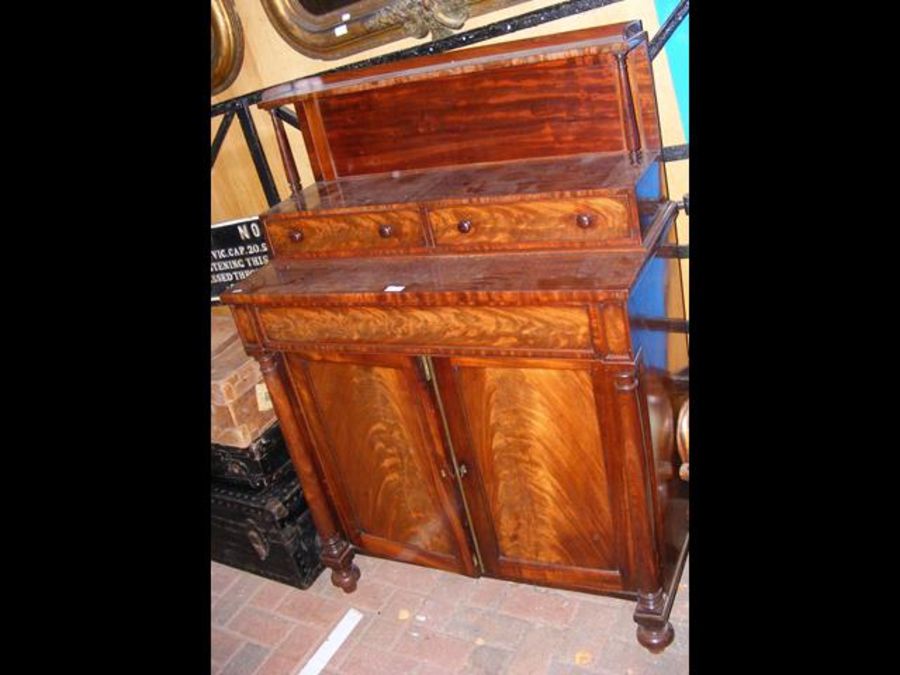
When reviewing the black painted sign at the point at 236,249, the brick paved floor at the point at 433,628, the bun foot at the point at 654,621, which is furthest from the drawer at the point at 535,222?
the black painted sign at the point at 236,249

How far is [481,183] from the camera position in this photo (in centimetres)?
225

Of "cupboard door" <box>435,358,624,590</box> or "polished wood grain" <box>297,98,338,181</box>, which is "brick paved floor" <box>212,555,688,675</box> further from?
"polished wood grain" <box>297,98,338,181</box>

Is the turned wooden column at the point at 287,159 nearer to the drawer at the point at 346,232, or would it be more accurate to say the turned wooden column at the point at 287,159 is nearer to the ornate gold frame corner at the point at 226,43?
the drawer at the point at 346,232

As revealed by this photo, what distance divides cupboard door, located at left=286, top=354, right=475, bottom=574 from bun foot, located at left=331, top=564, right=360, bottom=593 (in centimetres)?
17

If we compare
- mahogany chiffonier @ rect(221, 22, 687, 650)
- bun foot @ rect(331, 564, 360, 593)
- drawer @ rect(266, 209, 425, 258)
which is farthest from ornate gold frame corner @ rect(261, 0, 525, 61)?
bun foot @ rect(331, 564, 360, 593)

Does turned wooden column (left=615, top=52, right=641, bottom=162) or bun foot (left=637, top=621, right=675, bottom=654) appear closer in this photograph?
turned wooden column (left=615, top=52, right=641, bottom=162)


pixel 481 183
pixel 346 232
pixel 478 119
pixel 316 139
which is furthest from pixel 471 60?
pixel 316 139

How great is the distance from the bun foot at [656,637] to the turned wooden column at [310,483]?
1267 millimetres

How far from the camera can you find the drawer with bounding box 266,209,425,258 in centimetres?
226

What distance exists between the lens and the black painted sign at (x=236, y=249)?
11.9 feet

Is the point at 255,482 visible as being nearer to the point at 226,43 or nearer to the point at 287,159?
the point at 287,159

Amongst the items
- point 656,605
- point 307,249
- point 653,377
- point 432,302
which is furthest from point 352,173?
point 656,605
